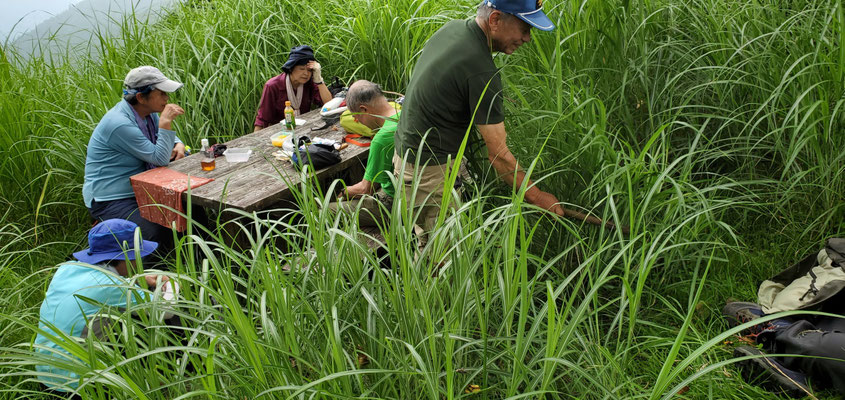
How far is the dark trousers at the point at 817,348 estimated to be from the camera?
7.45ft

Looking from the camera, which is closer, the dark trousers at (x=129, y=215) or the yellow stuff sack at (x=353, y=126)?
the dark trousers at (x=129, y=215)

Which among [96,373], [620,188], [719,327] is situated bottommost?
[719,327]

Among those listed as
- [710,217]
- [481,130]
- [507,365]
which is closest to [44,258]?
[481,130]

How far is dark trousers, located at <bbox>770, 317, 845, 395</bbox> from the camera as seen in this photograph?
2.27 meters

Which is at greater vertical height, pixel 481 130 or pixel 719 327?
pixel 481 130

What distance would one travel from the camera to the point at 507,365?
1.96 metres

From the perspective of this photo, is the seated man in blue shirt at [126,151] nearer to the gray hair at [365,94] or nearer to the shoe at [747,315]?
the gray hair at [365,94]

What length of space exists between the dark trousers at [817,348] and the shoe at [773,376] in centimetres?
4

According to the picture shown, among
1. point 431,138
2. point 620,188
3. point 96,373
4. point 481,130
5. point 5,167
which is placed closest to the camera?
point 96,373

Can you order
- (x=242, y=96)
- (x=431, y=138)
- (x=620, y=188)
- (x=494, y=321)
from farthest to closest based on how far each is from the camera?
(x=242, y=96) → (x=431, y=138) → (x=620, y=188) → (x=494, y=321)

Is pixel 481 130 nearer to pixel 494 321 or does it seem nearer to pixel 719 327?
pixel 494 321

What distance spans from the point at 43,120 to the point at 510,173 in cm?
379

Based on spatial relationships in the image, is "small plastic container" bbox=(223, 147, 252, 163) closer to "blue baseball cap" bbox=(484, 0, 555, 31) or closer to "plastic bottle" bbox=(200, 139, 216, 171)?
"plastic bottle" bbox=(200, 139, 216, 171)

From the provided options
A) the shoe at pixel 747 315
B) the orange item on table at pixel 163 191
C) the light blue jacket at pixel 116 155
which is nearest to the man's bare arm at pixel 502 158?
the shoe at pixel 747 315
